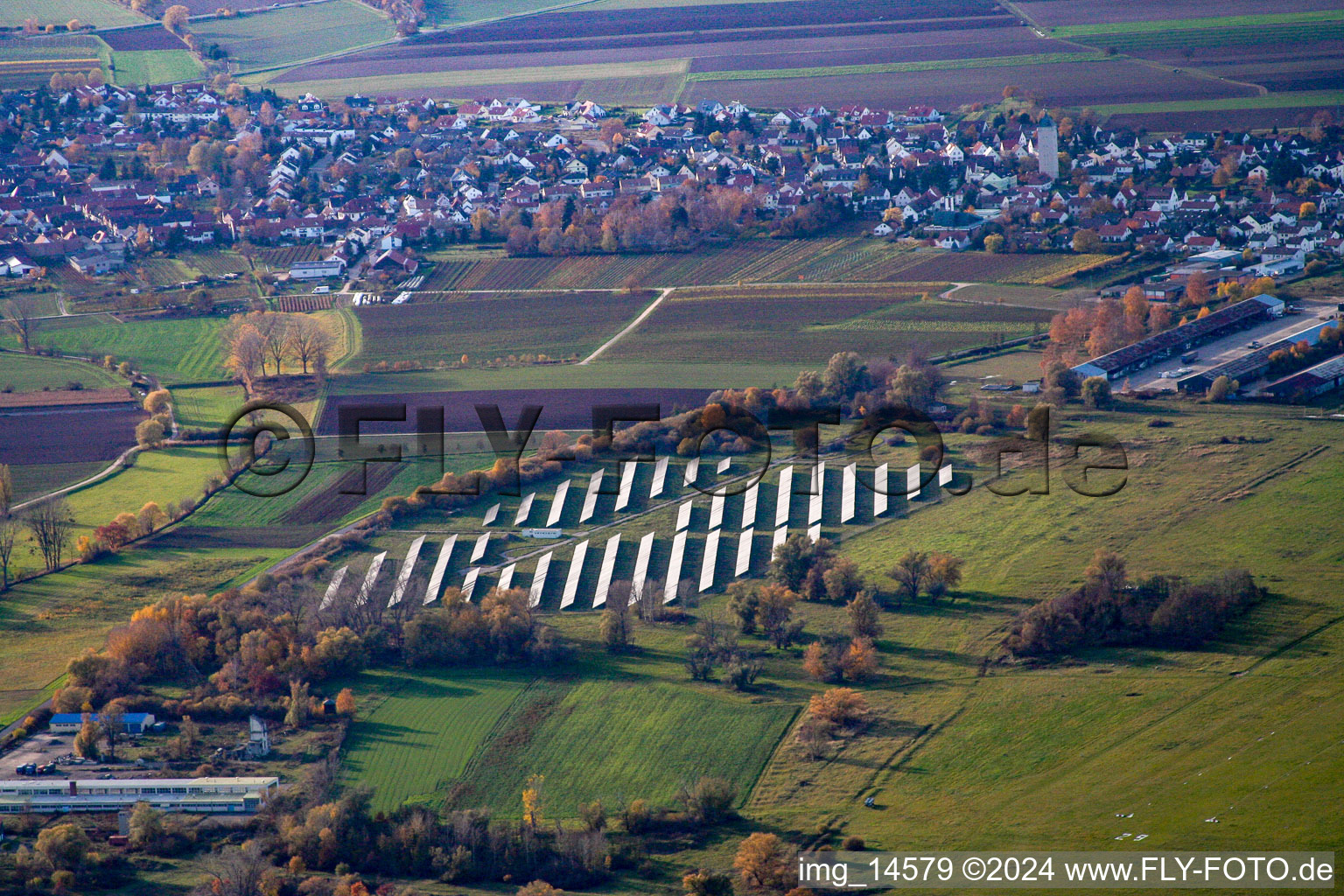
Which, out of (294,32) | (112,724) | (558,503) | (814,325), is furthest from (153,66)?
(112,724)

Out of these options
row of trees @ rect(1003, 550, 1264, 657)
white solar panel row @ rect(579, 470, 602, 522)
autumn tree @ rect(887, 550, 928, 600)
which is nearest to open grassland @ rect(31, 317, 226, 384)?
white solar panel row @ rect(579, 470, 602, 522)

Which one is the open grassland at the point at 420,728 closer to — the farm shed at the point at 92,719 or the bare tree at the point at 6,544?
the farm shed at the point at 92,719

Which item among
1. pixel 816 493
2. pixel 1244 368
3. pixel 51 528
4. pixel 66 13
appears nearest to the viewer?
pixel 51 528

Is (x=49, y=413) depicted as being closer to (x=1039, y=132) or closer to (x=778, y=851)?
(x=778, y=851)

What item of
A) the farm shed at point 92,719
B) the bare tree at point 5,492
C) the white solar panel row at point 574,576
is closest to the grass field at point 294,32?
the bare tree at point 5,492

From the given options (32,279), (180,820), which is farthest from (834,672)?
(32,279)

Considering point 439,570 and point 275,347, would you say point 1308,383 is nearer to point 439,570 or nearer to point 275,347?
point 439,570
